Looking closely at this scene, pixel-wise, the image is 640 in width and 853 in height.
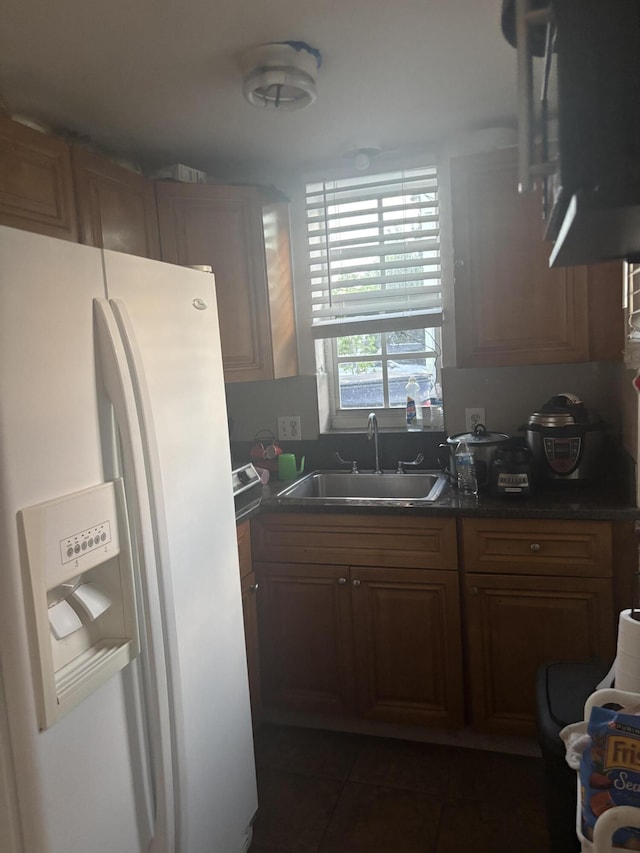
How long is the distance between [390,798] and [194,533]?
1167 mm

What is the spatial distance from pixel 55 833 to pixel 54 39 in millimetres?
1848

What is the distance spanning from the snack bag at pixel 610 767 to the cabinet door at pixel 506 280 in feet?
5.18

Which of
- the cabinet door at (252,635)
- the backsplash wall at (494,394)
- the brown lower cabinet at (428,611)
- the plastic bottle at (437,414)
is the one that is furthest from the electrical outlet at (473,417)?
the cabinet door at (252,635)

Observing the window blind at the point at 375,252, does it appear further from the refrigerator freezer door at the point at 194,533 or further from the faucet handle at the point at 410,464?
the refrigerator freezer door at the point at 194,533

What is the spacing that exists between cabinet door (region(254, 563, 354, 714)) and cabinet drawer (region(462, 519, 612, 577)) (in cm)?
48

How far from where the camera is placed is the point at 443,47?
1840 mm

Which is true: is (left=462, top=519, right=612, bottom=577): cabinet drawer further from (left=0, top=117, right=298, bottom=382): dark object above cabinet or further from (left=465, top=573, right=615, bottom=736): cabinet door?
(left=0, top=117, right=298, bottom=382): dark object above cabinet

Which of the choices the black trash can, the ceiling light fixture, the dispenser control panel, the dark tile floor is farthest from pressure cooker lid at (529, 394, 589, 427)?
the dispenser control panel

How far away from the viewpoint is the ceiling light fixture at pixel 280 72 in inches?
70.3

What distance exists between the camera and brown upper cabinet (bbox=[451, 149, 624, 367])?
2252mm

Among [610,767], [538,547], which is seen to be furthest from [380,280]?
[610,767]

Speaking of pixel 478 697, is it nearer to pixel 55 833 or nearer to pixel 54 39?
pixel 55 833

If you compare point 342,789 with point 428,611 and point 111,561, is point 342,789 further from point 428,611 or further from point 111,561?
point 111,561

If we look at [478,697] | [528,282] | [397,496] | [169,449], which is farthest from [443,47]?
[478,697]
